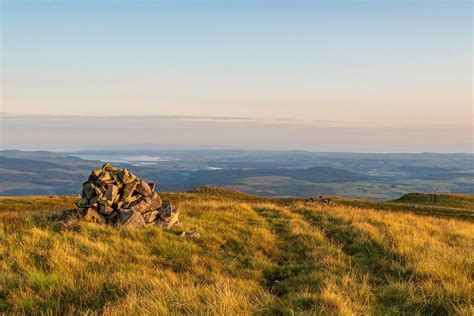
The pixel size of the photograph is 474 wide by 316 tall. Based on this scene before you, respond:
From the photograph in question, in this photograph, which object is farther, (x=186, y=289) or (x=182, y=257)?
(x=182, y=257)

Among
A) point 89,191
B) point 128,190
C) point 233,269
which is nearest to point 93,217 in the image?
point 89,191

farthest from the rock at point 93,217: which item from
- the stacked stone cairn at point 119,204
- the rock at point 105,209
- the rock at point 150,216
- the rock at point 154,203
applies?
the rock at point 154,203

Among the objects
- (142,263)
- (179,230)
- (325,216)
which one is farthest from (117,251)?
(325,216)

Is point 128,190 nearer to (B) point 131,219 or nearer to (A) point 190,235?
(B) point 131,219

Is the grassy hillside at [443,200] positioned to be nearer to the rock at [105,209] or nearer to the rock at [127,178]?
the rock at [127,178]

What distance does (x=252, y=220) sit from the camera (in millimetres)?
20453

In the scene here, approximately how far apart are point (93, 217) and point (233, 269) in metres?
8.16

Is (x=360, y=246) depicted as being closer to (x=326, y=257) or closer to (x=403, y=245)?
(x=403, y=245)

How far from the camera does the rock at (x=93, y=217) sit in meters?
16.1

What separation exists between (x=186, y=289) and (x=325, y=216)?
51.9 ft

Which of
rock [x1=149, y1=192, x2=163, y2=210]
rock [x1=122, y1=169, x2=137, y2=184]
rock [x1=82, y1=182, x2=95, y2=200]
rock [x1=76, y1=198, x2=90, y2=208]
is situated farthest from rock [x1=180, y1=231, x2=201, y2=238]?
rock [x1=82, y1=182, x2=95, y2=200]

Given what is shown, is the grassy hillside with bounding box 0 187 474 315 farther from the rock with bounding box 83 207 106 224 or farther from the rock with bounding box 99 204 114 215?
the rock with bounding box 99 204 114 215

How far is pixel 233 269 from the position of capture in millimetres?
11305

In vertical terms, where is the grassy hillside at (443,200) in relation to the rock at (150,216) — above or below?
below
